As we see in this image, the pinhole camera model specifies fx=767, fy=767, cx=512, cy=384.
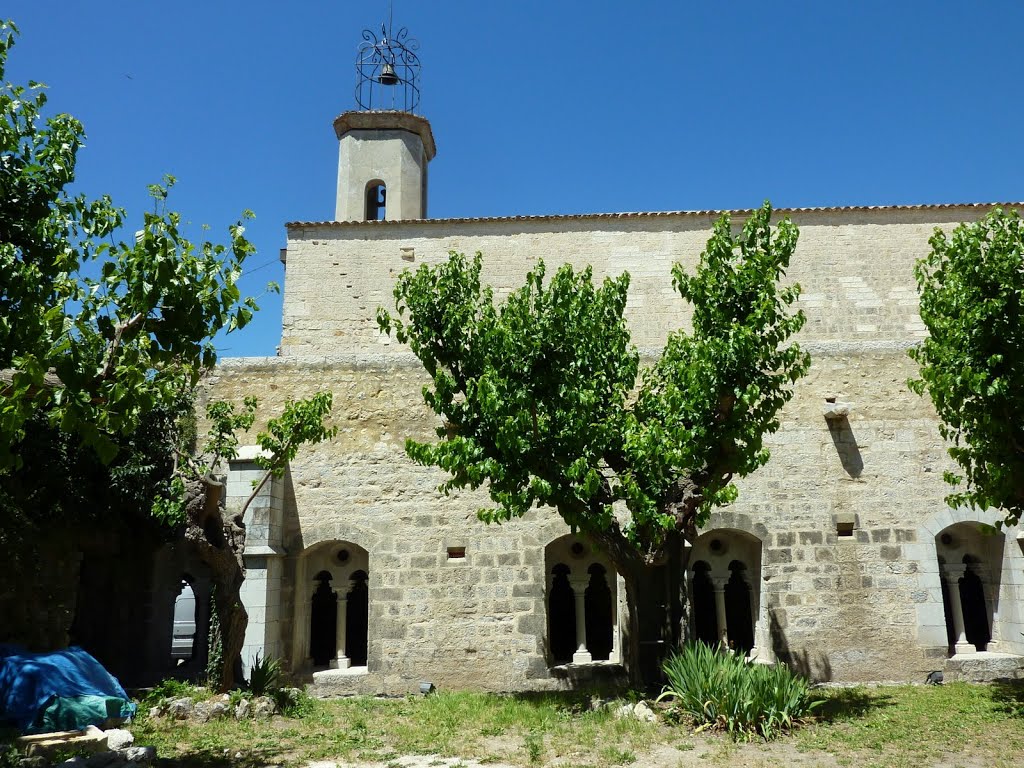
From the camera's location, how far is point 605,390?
27.8 ft

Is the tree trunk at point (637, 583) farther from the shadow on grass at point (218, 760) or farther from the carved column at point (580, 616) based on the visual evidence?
the shadow on grass at point (218, 760)

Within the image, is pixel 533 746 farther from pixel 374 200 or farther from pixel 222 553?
pixel 374 200

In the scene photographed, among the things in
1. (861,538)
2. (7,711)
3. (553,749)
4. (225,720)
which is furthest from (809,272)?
(7,711)

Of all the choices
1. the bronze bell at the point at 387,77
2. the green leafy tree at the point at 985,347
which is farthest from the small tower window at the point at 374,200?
the green leafy tree at the point at 985,347

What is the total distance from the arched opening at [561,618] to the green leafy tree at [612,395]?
3.18m

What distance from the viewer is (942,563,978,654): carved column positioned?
10.4 m

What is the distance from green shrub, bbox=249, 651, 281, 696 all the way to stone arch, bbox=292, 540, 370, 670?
1009 mm

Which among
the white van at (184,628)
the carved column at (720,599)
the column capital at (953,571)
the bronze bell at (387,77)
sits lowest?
the white van at (184,628)

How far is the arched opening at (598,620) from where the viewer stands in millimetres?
12172

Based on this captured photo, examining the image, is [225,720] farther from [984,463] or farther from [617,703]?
[984,463]

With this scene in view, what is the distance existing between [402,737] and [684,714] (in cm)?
278

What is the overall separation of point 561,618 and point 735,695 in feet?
16.6

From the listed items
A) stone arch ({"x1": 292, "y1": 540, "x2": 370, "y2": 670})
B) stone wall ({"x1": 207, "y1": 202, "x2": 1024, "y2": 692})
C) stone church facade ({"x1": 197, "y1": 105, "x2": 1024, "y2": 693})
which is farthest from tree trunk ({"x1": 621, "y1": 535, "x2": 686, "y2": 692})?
stone arch ({"x1": 292, "y1": 540, "x2": 370, "y2": 670})

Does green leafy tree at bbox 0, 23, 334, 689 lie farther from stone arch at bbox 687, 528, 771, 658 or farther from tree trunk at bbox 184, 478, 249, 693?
stone arch at bbox 687, 528, 771, 658
